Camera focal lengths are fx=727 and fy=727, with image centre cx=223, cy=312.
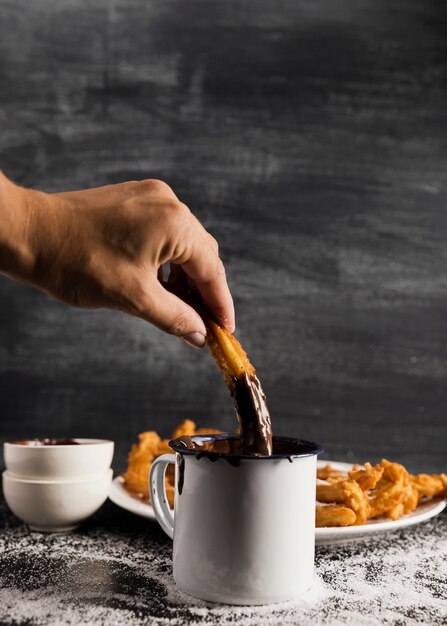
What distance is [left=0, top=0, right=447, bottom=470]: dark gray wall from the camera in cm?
218

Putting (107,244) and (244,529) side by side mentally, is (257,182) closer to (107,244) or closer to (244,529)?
(107,244)

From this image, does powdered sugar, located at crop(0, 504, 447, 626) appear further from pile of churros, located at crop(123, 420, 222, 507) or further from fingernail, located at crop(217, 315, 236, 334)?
fingernail, located at crop(217, 315, 236, 334)

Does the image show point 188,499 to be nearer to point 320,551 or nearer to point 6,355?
point 320,551

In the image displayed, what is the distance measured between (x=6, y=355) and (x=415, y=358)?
1.23m

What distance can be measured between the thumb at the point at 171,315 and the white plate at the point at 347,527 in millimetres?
289

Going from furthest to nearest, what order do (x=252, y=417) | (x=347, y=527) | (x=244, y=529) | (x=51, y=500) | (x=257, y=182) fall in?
1. (x=257, y=182)
2. (x=51, y=500)
3. (x=347, y=527)
4. (x=252, y=417)
5. (x=244, y=529)

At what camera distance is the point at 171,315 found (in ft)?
2.99

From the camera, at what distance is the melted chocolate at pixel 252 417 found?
91cm

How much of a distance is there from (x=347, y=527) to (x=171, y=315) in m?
0.40

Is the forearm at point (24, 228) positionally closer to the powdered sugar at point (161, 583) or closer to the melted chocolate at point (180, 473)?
the melted chocolate at point (180, 473)

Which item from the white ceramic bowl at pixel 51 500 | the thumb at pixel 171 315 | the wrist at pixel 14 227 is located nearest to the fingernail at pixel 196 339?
the thumb at pixel 171 315

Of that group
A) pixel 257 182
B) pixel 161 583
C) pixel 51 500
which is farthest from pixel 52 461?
pixel 257 182

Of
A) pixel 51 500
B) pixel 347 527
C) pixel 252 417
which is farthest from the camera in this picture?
pixel 51 500

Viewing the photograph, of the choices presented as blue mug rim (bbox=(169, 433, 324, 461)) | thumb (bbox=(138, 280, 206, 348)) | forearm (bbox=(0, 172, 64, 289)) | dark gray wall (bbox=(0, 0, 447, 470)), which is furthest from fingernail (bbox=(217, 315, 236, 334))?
dark gray wall (bbox=(0, 0, 447, 470))
